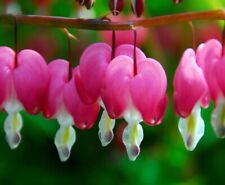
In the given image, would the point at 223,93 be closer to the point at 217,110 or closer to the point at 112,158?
the point at 217,110

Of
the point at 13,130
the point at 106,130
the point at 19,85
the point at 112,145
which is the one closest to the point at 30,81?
the point at 19,85

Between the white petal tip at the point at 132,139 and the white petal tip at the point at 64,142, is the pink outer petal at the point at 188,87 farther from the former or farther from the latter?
the white petal tip at the point at 64,142

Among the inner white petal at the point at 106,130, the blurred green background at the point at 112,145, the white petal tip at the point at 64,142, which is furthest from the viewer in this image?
the blurred green background at the point at 112,145

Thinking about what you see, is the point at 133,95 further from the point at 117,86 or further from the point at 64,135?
the point at 64,135

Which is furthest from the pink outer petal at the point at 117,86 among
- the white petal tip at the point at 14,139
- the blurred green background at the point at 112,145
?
the blurred green background at the point at 112,145

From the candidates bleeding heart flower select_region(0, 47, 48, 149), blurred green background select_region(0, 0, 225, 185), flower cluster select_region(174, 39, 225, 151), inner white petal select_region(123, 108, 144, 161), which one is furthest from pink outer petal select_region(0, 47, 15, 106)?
blurred green background select_region(0, 0, 225, 185)

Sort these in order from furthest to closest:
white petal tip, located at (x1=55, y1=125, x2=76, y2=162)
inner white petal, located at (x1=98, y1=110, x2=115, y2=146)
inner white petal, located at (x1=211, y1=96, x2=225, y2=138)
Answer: white petal tip, located at (x1=55, y1=125, x2=76, y2=162) < inner white petal, located at (x1=98, y1=110, x2=115, y2=146) < inner white petal, located at (x1=211, y1=96, x2=225, y2=138)

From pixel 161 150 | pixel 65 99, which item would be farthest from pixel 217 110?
pixel 161 150

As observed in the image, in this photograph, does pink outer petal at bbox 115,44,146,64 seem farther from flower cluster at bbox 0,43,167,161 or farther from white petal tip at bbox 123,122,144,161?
white petal tip at bbox 123,122,144,161
